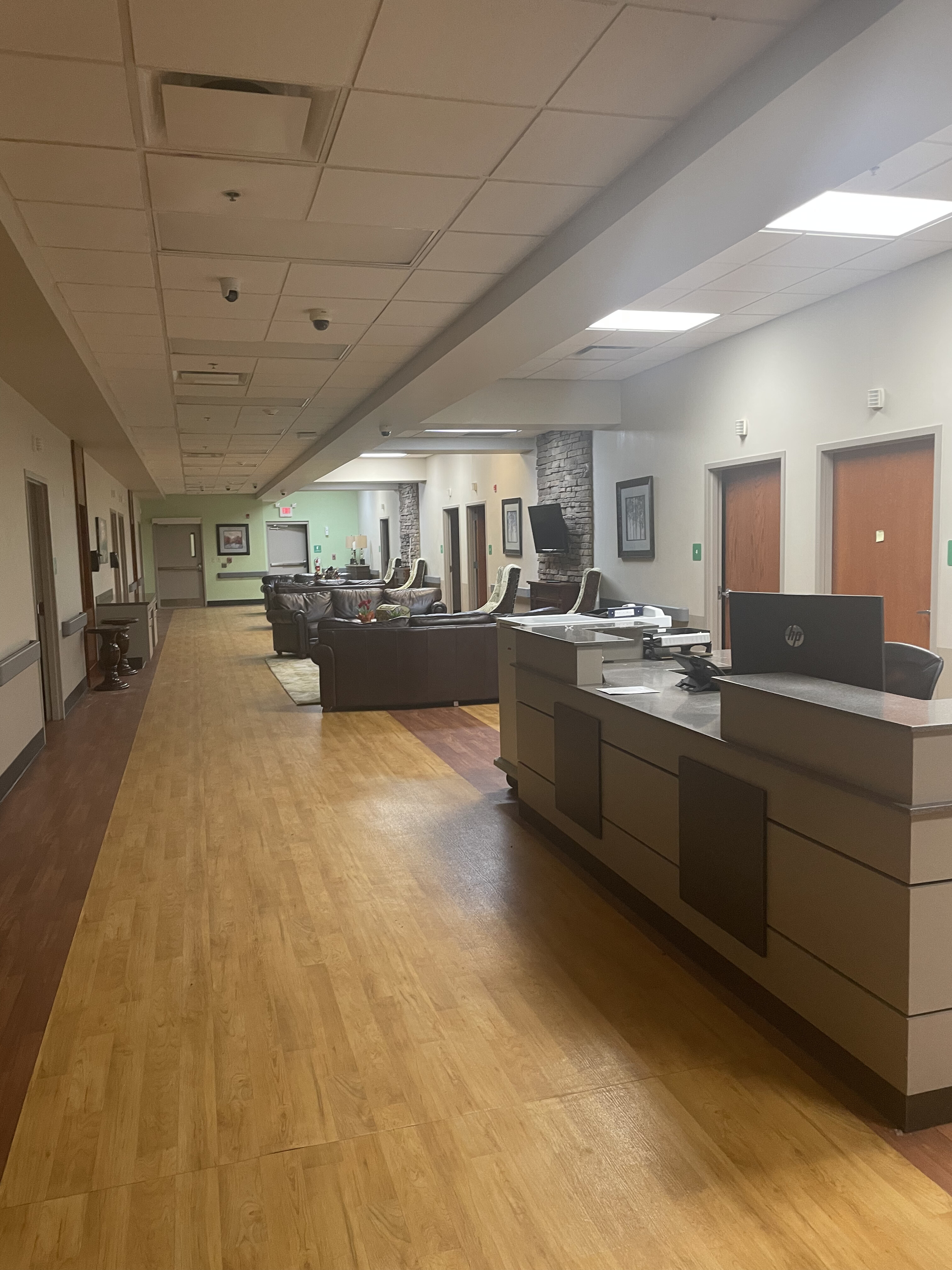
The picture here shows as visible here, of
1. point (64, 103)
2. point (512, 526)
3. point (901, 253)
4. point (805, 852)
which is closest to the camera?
point (805, 852)

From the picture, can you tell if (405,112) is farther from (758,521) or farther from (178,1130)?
(758,521)

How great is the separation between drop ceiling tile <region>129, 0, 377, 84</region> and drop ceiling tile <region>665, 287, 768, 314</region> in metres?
4.14

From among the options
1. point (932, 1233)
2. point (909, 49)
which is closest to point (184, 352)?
point (909, 49)

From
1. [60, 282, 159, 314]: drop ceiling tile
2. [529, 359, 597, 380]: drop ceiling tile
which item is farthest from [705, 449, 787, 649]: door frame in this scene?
[60, 282, 159, 314]: drop ceiling tile

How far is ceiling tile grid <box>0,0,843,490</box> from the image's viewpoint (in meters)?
2.42

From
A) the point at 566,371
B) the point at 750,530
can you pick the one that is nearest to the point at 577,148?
the point at 750,530

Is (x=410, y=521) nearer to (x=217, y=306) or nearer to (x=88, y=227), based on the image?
(x=217, y=306)

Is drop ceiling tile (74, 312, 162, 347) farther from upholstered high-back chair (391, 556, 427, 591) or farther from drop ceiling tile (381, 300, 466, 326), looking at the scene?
upholstered high-back chair (391, 556, 427, 591)

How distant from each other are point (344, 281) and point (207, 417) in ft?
16.1

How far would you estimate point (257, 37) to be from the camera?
2455 millimetres

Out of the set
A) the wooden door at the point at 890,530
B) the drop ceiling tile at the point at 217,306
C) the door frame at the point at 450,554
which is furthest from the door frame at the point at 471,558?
the drop ceiling tile at the point at 217,306

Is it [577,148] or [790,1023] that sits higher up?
[577,148]

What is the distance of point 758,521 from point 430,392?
9.36 feet

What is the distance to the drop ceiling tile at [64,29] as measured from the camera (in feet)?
7.43
